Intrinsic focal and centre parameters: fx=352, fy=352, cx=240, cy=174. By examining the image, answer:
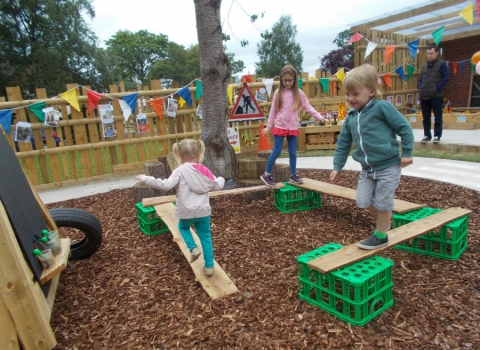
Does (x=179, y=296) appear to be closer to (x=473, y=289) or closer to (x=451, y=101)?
(x=473, y=289)

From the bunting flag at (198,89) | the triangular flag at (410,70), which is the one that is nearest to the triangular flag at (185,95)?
the bunting flag at (198,89)

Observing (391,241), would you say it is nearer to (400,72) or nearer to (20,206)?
(20,206)

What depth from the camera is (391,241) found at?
2.76 metres

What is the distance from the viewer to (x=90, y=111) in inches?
289

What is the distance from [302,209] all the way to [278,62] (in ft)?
189

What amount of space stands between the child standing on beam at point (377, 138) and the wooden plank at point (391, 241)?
0.09 meters

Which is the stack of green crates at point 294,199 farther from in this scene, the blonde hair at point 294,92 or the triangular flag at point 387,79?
the triangular flag at point 387,79

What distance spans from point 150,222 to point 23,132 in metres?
4.38

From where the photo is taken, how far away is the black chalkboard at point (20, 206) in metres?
2.16

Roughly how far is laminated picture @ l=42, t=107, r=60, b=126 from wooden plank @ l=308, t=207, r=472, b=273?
6444mm

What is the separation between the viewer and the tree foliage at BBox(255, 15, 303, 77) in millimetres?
58062

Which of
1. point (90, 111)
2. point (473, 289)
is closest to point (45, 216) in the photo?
point (473, 289)

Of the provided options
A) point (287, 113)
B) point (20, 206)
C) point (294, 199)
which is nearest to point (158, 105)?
point (287, 113)

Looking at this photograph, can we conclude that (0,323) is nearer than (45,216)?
Yes
